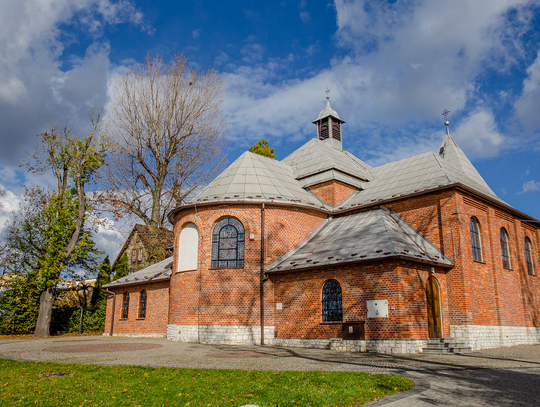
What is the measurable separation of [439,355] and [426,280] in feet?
9.48

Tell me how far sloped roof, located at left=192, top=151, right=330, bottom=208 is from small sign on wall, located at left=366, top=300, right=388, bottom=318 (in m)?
6.08

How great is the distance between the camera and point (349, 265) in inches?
564

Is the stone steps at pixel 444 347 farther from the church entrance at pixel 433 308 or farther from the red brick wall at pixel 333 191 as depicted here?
the red brick wall at pixel 333 191

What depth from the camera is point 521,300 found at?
1823cm

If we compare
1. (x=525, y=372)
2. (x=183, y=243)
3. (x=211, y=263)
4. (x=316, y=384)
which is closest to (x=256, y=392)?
(x=316, y=384)

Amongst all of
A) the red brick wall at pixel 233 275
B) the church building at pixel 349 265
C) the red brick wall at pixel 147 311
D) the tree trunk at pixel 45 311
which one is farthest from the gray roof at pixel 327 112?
the tree trunk at pixel 45 311

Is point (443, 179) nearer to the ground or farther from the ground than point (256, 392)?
farther from the ground

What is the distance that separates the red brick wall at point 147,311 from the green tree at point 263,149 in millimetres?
14226

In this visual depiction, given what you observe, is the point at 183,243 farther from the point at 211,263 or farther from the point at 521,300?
the point at 521,300

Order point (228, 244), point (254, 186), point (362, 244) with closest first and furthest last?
point (362, 244)
point (228, 244)
point (254, 186)

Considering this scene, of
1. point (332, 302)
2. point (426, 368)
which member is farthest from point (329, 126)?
point (426, 368)

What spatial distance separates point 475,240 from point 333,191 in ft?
21.4

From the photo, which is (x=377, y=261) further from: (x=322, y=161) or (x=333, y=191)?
(x=322, y=161)

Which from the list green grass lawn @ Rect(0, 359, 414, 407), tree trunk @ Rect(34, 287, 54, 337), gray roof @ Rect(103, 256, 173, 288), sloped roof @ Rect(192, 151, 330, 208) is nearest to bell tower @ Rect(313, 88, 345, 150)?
sloped roof @ Rect(192, 151, 330, 208)
